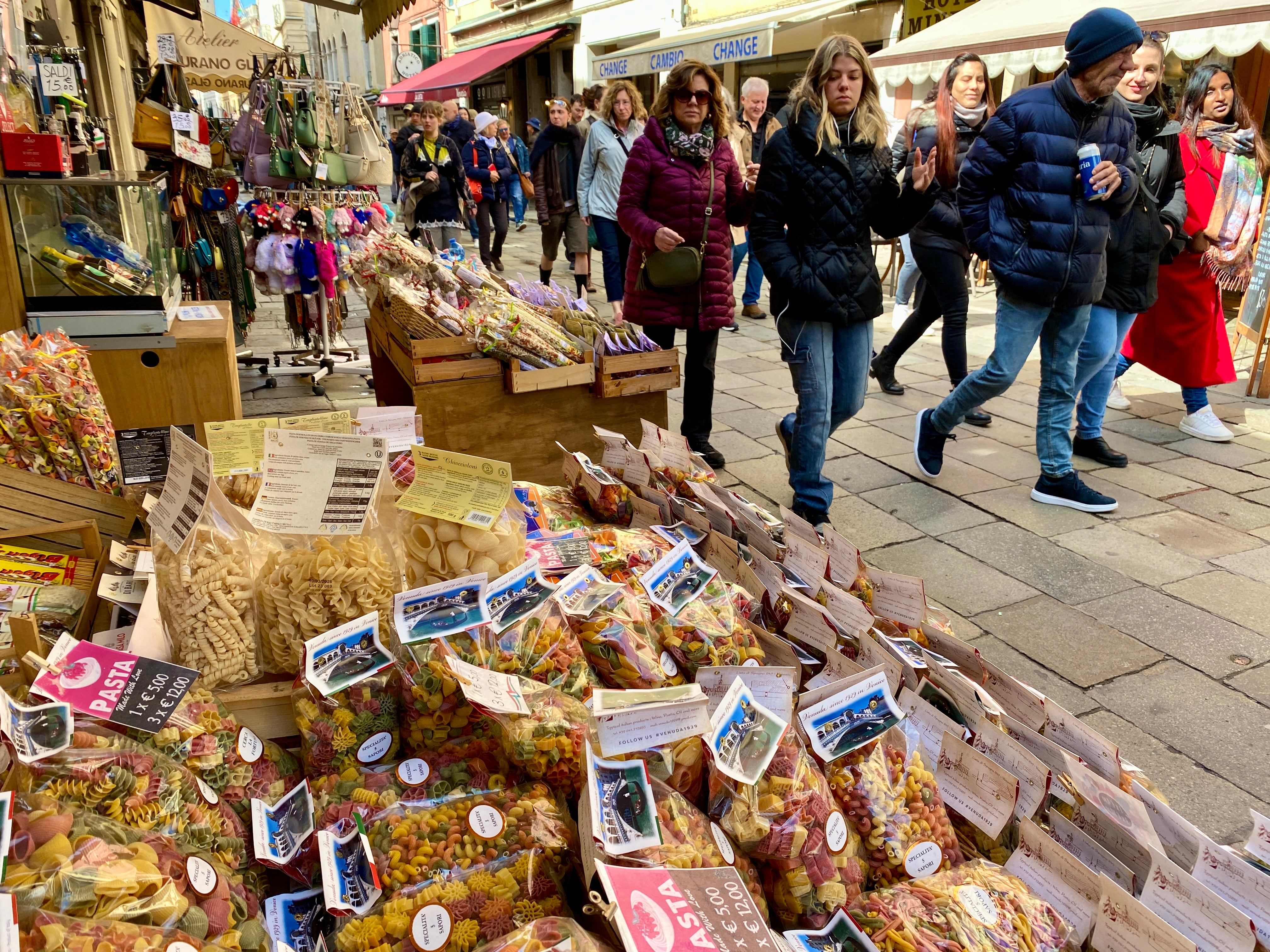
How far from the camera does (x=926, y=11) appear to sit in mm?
10648

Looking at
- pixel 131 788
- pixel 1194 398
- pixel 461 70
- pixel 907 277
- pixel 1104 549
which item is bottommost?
pixel 1104 549

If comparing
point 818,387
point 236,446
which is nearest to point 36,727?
point 236,446

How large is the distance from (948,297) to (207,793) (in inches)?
174

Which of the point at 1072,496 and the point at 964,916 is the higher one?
the point at 964,916

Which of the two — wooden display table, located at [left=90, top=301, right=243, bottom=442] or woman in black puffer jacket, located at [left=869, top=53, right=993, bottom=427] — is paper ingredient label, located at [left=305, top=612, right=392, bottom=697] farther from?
woman in black puffer jacket, located at [left=869, top=53, right=993, bottom=427]

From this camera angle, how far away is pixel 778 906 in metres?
1.36

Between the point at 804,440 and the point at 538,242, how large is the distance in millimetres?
10635

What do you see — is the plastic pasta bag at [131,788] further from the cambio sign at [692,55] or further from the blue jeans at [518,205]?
the blue jeans at [518,205]

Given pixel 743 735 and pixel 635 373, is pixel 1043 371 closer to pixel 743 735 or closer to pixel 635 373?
pixel 635 373

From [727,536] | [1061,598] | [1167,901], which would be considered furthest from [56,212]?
[1061,598]

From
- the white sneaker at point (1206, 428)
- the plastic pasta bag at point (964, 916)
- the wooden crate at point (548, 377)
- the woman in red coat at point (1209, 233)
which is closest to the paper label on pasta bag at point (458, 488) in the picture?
the plastic pasta bag at point (964, 916)

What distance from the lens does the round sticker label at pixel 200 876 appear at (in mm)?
1110

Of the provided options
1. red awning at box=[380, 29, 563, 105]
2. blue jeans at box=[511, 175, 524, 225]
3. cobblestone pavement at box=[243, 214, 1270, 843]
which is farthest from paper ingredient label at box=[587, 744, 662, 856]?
red awning at box=[380, 29, 563, 105]

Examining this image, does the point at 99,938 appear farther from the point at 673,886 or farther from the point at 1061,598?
the point at 1061,598
